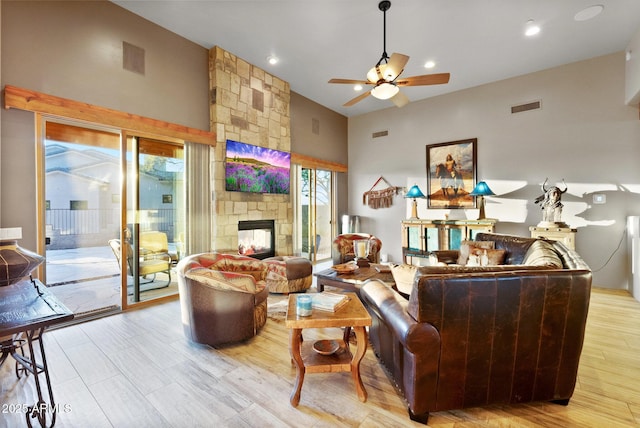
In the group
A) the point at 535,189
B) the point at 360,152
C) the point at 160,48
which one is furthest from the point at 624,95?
the point at 160,48

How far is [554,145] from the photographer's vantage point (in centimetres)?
470

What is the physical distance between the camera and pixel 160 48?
3725 mm

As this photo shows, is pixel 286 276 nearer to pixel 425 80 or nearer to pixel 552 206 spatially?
pixel 425 80

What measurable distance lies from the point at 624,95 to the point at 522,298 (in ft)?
16.0

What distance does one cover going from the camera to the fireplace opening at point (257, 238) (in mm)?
4812

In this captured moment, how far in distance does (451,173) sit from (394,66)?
349 centimetres

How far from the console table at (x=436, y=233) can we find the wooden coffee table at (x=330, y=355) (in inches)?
154

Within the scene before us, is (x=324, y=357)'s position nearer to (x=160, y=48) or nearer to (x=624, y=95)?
(x=160, y=48)

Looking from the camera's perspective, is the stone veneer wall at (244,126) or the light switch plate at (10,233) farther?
the stone veneer wall at (244,126)

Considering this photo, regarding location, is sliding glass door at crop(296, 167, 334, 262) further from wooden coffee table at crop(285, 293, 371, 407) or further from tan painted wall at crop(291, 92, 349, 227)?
wooden coffee table at crop(285, 293, 371, 407)

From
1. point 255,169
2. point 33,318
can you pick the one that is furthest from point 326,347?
point 255,169

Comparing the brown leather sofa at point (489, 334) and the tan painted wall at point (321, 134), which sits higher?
the tan painted wall at point (321, 134)

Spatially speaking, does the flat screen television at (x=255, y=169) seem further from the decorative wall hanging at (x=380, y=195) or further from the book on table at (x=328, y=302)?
the book on table at (x=328, y=302)

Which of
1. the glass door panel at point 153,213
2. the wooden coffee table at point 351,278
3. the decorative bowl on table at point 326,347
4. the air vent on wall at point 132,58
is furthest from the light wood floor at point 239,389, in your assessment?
the air vent on wall at point 132,58
